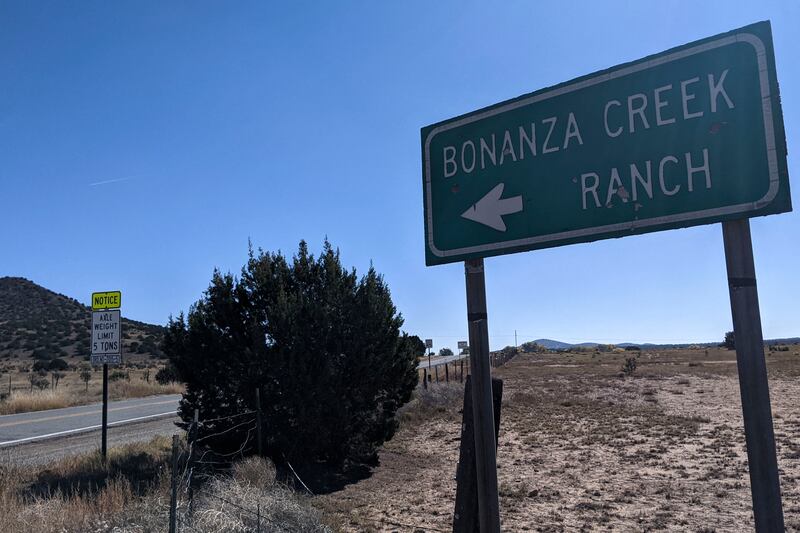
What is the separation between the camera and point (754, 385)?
229 centimetres

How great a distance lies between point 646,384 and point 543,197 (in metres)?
30.8

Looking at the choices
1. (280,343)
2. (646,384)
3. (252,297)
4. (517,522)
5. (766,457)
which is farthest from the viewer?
(646,384)

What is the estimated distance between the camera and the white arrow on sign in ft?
9.53

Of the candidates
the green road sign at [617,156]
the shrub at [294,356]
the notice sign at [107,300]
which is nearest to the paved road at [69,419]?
the notice sign at [107,300]

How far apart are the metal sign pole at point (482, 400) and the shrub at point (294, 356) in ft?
24.3

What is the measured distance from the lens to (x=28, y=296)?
74125 mm

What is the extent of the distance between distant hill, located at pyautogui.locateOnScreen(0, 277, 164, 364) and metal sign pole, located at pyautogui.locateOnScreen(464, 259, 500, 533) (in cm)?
5573

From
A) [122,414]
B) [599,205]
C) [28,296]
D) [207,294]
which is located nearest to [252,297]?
[207,294]

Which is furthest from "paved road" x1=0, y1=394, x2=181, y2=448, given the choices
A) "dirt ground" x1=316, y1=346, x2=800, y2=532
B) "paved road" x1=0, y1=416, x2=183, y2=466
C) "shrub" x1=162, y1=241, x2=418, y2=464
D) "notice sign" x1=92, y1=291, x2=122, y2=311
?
"dirt ground" x1=316, y1=346, x2=800, y2=532

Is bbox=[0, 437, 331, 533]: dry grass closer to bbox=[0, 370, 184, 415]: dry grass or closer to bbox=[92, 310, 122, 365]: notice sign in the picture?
bbox=[92, 310, 122, 365]: notice sign

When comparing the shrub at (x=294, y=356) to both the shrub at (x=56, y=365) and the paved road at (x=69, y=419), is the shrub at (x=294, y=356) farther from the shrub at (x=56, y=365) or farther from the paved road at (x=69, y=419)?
the shrub at (x=56, y=365)

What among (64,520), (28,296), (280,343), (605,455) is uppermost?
(28,296)

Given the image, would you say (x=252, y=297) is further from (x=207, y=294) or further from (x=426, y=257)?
(x=426, y=257)

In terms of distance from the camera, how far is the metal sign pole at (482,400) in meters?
3.06
